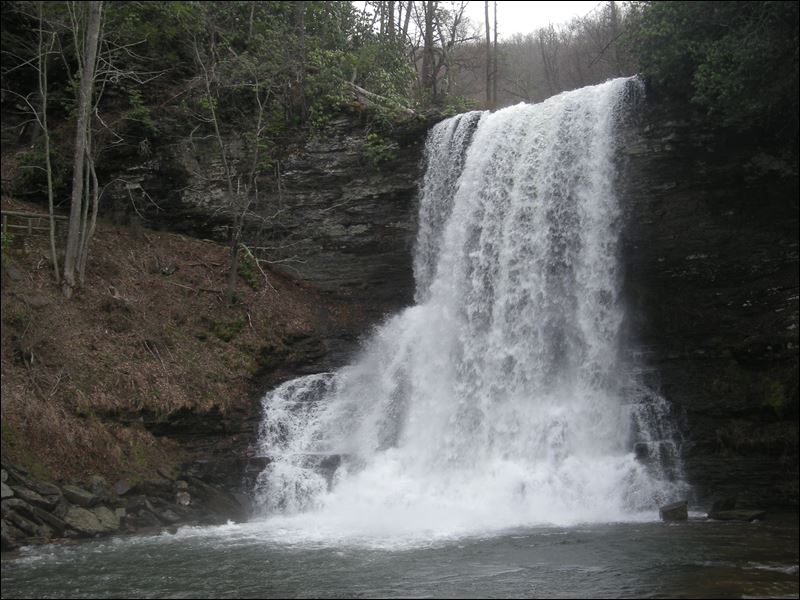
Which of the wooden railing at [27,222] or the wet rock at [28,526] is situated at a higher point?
the wooden railing at [27,222]

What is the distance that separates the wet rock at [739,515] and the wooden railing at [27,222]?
15619mm

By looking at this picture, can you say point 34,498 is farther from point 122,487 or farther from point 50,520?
point 122,487

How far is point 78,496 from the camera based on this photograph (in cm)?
1308

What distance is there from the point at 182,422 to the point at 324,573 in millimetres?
7334

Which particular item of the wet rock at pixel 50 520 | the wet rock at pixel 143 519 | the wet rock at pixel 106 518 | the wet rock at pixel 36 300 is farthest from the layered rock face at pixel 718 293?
the wet rock at pixel 36 300

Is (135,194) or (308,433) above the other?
(135,194)

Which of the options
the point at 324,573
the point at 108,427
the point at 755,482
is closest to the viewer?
the point at 324,573

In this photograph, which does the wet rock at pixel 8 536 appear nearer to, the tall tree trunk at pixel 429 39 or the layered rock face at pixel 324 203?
the layered rock face at pixel 324 203

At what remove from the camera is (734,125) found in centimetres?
1534

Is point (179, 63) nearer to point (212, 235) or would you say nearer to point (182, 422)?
point (212, 235)

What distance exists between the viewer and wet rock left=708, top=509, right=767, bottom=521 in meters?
12.6

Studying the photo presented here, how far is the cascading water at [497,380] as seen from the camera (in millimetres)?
14211

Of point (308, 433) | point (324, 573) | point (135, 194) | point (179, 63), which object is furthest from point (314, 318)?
point (324, 573)

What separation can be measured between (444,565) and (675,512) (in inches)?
198
